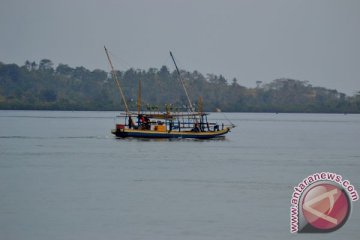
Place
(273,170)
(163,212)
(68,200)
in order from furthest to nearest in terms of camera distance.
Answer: (273,170) < (68,200) < (163,212)

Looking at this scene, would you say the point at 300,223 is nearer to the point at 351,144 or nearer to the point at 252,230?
the point at 252,230

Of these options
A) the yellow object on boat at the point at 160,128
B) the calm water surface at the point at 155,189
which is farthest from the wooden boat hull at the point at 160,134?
the calm water surface at the point at 155,189

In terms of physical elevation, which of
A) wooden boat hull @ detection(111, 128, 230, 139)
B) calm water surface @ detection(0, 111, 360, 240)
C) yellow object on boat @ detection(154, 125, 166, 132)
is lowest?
calm water surface @ detection(0, 111, 360, 240)

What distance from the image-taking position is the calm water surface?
38.4 meters

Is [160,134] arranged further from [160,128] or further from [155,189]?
[155,189]

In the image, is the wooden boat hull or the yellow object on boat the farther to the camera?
the yellow object on boat

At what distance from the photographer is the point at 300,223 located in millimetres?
36375

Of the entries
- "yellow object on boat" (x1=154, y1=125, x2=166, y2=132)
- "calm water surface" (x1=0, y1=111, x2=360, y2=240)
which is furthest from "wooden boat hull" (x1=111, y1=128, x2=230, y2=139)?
"calm water surface" (x1=0, y1=111, x2=360, y2=240)

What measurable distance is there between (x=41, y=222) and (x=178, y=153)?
127ft

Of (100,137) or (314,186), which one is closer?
(314,186)

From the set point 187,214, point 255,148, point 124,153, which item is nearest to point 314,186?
point 187,214

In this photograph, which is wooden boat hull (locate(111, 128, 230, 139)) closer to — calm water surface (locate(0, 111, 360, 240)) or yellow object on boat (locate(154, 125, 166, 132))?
yellow object on boat (locate(154, 125, 166, 132))

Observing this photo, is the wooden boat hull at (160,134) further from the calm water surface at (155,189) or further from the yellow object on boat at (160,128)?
the calm water surface at (155,189)

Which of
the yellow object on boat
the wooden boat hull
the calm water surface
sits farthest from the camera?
the yellow object on boat
